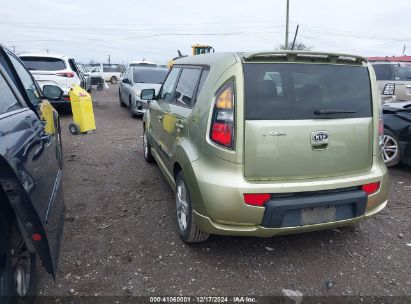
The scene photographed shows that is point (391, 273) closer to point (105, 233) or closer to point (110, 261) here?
point (110, 261)

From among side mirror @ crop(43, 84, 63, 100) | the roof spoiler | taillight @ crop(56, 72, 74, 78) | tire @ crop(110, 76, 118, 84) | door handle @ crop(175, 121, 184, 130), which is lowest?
tire @ crop(110, 76, 118, 84)

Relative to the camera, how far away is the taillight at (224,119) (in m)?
2.59

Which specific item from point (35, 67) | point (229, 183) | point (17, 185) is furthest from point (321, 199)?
point (35, 67)

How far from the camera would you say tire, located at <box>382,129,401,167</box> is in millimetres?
5324

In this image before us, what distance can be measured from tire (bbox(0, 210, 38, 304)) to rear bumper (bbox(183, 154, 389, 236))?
1227mm

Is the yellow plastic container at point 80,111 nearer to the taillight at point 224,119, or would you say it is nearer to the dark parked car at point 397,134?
the taillight at point 224,119

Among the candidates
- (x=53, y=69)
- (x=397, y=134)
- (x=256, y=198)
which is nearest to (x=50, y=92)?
(x=256, y=198)

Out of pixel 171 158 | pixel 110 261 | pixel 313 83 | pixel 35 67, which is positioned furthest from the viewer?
pixel 35 67

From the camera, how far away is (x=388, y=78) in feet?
38.2

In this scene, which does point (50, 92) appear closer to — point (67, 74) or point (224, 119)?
point (224, 119)

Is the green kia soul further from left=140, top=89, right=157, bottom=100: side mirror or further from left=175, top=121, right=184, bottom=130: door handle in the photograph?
left=140, top=89, right=157, bottom=100: side mirror

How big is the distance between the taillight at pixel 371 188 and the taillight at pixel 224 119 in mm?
1213

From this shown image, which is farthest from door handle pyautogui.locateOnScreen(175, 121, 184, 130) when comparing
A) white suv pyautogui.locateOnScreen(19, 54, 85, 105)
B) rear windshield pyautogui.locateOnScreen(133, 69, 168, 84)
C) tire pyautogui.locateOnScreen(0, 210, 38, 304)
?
rear windshield pyautogui.locateOnScreen(133, 69, 168, 84)

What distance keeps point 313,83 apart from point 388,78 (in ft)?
34.5
